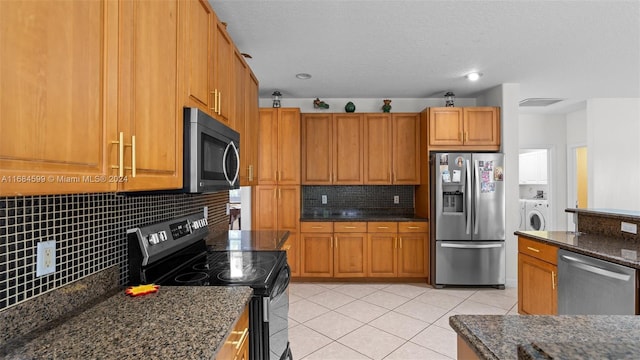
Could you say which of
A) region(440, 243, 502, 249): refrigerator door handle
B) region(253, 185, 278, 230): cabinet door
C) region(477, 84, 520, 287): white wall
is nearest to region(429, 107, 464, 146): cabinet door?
region(477, 84, 520, 287): white wall

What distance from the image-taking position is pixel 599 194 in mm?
4973

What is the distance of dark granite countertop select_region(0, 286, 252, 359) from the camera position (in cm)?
82

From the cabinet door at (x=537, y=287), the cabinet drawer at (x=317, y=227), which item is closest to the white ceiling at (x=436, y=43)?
the cabinet drawer at (x=317, y=227)

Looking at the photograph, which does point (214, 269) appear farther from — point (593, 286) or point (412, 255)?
point (412, 255)

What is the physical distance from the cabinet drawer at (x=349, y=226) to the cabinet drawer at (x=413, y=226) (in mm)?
460

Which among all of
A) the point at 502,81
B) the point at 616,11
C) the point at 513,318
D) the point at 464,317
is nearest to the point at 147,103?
the point at 464,317

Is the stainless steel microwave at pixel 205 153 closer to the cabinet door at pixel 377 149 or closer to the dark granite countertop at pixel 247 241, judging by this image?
the dark granite countertop at pixel 247 241

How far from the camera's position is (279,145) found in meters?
4.06

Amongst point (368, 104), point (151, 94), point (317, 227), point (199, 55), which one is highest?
point (368, 104)

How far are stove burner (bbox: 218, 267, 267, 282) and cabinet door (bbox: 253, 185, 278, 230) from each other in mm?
2391

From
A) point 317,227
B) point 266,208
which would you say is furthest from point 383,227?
point 266,208

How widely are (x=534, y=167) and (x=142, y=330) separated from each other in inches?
294

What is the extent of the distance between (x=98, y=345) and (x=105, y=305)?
0.34m

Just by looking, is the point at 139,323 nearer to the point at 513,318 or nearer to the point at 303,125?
the point at 513,318
